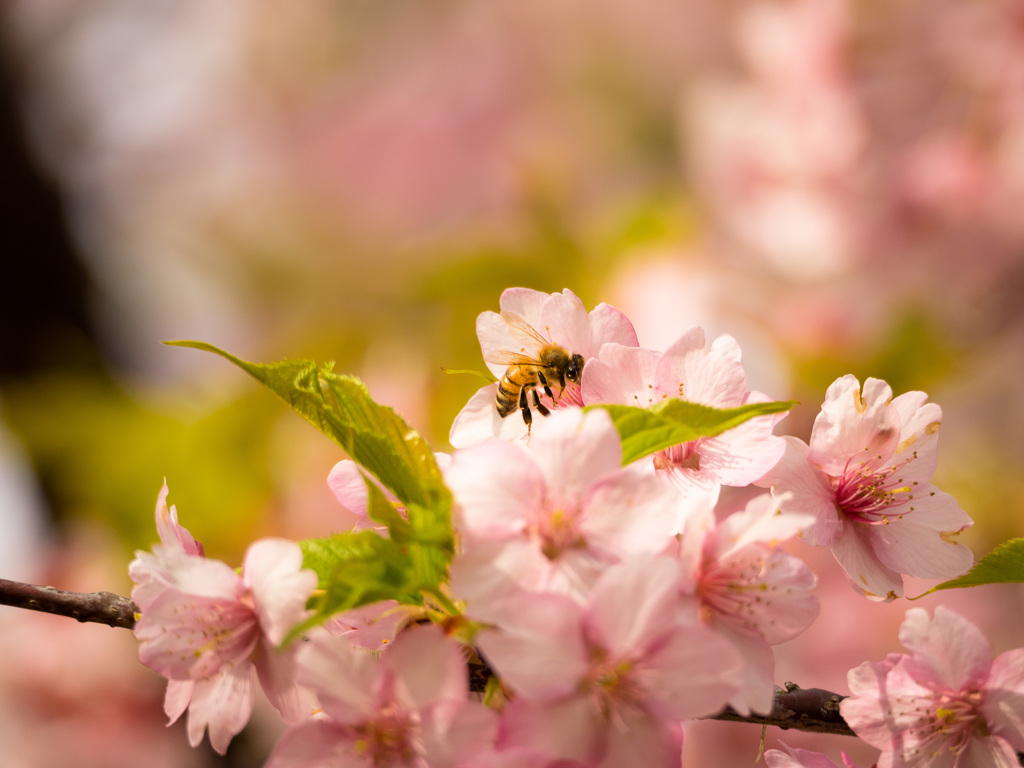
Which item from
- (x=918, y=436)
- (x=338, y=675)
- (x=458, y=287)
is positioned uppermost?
(x=918, y=436)

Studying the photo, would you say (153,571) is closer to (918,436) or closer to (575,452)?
(575,452)

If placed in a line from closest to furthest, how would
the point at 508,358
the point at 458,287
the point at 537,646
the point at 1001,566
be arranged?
the point at 537,646
the point at 1001,566
the point at 508,358
the point at 458,287

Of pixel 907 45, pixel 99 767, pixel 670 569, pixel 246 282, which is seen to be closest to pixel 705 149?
pixel 907 45

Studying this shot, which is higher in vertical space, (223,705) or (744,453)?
(744,453)

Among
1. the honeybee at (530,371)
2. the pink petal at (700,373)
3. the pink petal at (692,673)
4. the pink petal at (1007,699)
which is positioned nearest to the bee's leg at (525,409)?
the honeybee at (530,371)

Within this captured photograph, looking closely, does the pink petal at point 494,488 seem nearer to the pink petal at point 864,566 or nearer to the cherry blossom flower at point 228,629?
the cherry blossom flower at point 228,629

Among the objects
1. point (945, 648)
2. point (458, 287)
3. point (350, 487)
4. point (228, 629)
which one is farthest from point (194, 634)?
point (458, 287)

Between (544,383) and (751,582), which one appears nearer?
(751,582)
